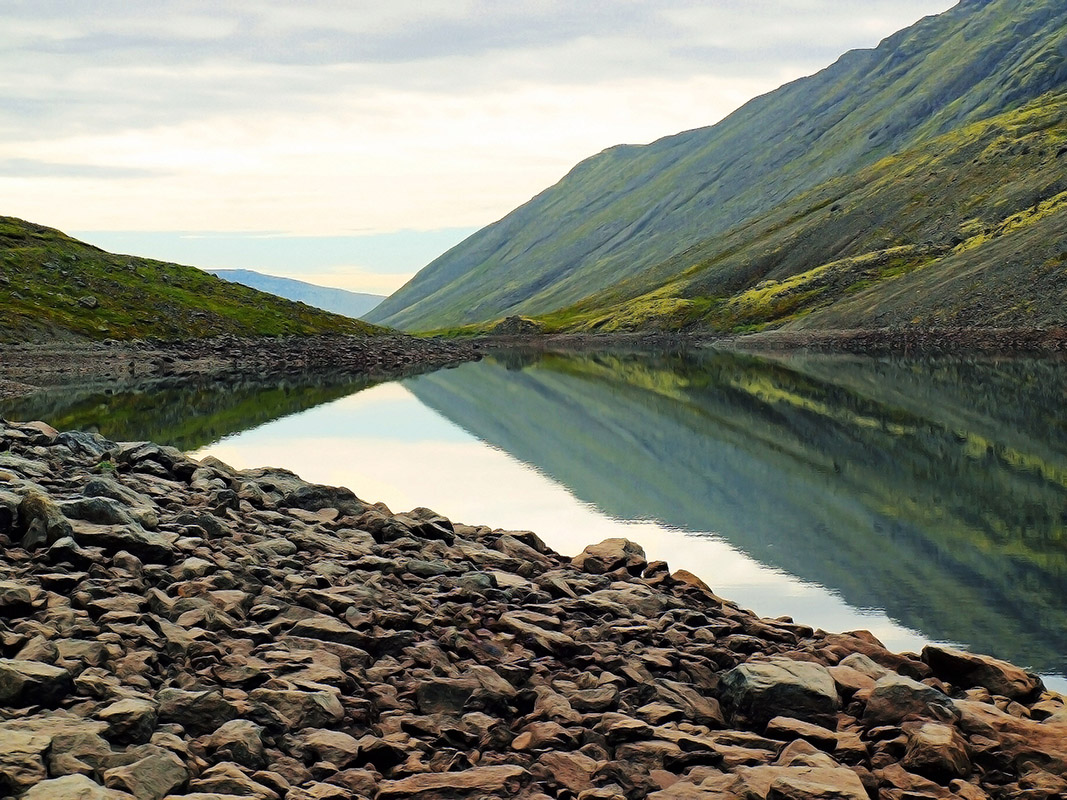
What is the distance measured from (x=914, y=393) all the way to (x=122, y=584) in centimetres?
7200

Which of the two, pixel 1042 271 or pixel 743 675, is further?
pixel 1042 271

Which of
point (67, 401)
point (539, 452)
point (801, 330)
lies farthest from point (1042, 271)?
point (67, 401)

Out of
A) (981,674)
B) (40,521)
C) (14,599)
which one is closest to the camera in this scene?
(14,599)

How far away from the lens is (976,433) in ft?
184

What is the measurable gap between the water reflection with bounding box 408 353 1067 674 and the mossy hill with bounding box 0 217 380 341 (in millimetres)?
56689

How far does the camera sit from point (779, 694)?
15.4 metres

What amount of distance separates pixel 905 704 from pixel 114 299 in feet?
481

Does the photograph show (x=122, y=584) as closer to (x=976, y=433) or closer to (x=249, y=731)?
(x=249, y=731)

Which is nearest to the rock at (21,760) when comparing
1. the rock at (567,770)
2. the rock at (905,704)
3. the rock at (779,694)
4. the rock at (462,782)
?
the rock at (462,782)

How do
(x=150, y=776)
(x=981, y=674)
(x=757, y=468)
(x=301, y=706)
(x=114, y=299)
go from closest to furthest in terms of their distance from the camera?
(x=150, y=776) → (x=301, y=706) → (x=981, y=674) → (x=757, y=468) → (x=114, y=299)

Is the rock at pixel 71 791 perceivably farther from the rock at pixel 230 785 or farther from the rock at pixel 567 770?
the rock at pixel 567 770

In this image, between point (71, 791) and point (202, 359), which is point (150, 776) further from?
point (202, 359)

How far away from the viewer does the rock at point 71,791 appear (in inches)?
412

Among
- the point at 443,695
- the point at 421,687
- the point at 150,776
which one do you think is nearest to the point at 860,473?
the point at 443,695
